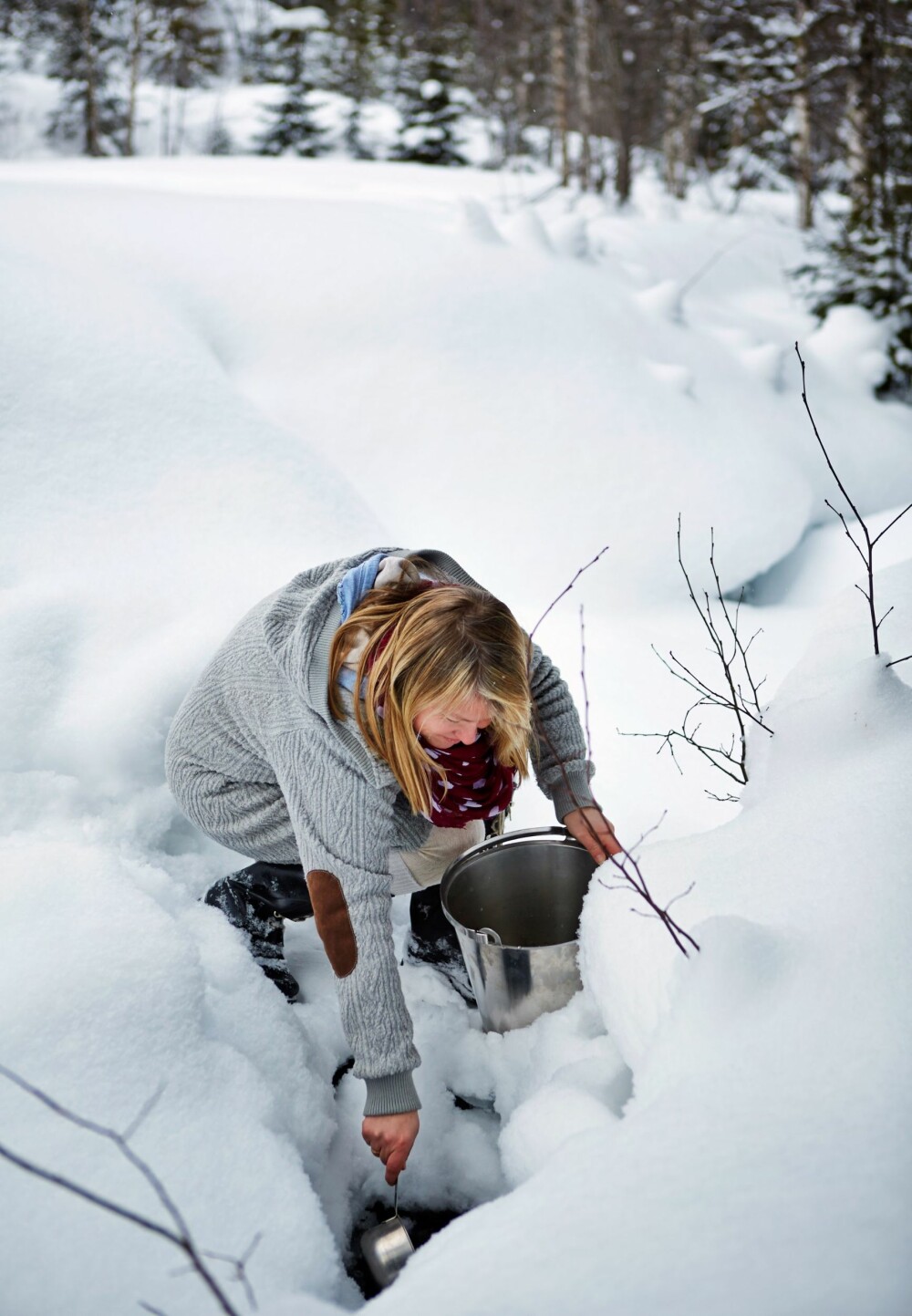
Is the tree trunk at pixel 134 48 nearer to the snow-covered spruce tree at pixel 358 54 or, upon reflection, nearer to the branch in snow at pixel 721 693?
the snow-covered spruce tree at pixel 358 54

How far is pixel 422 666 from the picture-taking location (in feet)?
3.77

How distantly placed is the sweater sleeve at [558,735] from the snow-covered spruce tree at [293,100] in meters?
16.3

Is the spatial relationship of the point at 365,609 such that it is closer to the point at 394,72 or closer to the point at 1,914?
the point at 1,914

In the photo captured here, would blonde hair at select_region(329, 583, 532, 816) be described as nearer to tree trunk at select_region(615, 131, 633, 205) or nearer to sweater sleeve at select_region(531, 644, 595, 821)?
sweater sleeve at select_region(531, 644, 595, 821)

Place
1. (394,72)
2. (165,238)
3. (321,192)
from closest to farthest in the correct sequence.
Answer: (165,238)
(321,192)
(394,72)

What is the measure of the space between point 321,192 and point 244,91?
1628 cm

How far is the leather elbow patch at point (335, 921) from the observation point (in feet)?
3.99

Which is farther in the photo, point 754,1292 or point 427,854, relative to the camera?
point 427,854

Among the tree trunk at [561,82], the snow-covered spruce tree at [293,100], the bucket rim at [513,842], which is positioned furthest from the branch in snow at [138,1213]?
the snow-covered spruce tree at [293,100]

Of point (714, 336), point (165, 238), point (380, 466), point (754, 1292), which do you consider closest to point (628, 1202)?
point (754, 1292)

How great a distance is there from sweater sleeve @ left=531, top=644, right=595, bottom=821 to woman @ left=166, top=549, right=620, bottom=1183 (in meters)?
0.01

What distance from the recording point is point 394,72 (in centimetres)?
1492

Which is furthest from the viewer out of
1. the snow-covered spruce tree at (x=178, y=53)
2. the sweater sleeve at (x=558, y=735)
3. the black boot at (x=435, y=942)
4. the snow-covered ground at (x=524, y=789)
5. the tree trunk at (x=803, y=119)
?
the snow-covered spruce tree at (x=178, y=53)

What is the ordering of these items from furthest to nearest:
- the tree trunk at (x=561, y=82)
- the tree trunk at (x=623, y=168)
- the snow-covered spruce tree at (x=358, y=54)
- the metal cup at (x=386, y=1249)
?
1. the snow-covered spruce tree at (x=358, y=54)
2. the tree trunk at (x=561, y=82)
3. the tree trunk at (x=623, y=168)
4. the metal cup at (x=386, y=1249)
